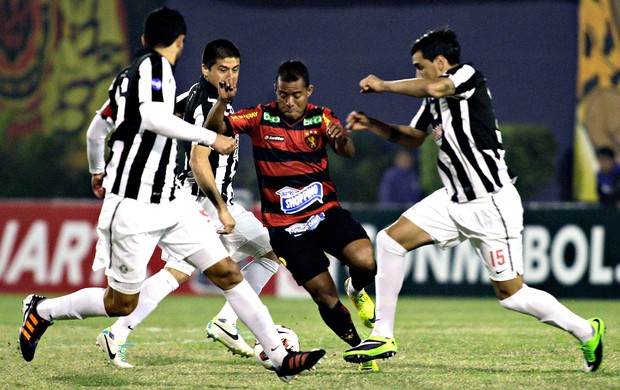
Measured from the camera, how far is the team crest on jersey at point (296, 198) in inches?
295

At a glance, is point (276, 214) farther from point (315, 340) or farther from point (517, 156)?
point (517, 156)

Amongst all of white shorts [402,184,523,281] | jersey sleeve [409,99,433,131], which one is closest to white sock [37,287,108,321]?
white shorts [402,184,523,281]

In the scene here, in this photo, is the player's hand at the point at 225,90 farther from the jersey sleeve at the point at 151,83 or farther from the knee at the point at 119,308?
the knee at the point at 119,308

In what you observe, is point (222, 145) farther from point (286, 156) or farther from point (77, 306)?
point (77, 306)

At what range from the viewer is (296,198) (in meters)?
7.50

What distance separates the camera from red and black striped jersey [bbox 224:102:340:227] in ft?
24.6

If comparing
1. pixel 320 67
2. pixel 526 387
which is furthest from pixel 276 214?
pixel 320 67

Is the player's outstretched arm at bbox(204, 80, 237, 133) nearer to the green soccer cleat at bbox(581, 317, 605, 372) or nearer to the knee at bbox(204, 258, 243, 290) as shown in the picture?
the knee at bbox(204, 258, 243, 290)

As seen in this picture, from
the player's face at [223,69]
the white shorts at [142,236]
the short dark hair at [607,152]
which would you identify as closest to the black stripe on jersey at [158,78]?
the white shorts at [142,236]

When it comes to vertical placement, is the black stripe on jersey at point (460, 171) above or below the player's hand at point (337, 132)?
below

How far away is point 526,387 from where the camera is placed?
6270 millimetres

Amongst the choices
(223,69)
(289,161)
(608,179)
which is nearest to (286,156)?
(289,161)

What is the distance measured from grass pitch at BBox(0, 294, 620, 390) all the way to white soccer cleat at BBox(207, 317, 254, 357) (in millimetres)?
88

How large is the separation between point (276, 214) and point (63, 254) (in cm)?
775
